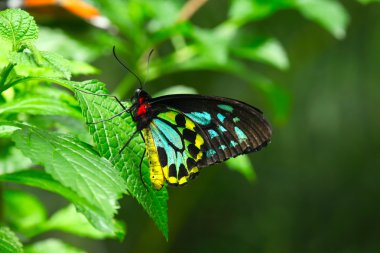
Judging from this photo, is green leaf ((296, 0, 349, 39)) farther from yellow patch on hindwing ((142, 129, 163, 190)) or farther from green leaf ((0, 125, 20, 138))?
green leaf ((0, 125, 20, 138))

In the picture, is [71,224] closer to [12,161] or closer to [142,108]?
[12,161]

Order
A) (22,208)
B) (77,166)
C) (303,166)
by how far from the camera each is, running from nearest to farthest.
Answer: (77,166)
(22,208)
(303,166)

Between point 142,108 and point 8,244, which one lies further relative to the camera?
point 142,108

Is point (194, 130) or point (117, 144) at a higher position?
point (194, 130)

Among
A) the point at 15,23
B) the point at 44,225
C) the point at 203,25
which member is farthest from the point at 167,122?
the point at 203,25

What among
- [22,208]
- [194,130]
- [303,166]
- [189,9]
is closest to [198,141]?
[194,130]
